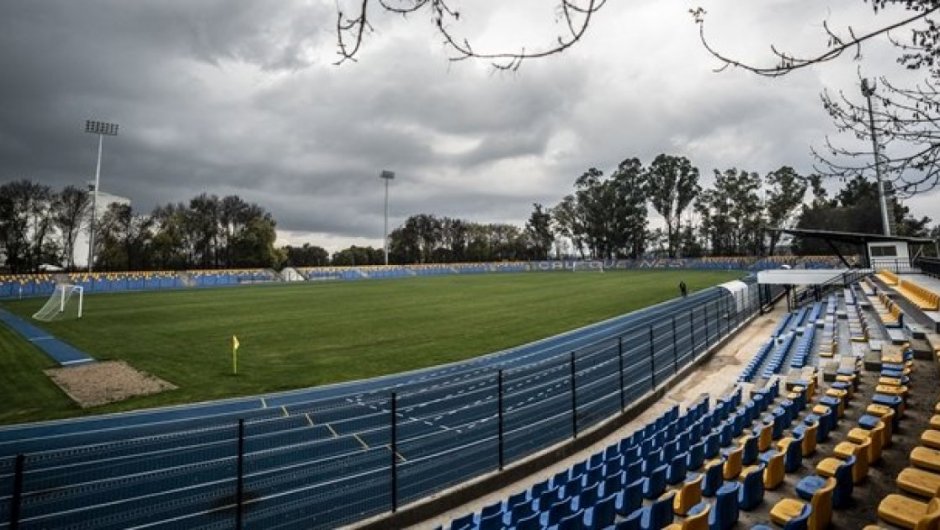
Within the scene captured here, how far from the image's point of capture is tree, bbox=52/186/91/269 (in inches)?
2975

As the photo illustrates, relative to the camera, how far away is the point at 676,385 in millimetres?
16500

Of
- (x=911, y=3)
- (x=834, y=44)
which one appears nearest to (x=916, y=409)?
(x=911, y=3)

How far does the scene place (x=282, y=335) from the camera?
25.8 meters

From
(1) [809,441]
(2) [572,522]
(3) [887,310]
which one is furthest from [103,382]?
(3) [887,310]

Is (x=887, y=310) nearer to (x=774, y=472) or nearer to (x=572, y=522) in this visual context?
(x=774, y=472)

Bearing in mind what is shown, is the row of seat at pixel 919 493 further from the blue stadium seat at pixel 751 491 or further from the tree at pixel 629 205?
the tree at pixel 629 205

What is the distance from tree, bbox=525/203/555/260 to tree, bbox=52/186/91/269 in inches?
3808

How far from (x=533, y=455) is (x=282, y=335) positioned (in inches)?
763

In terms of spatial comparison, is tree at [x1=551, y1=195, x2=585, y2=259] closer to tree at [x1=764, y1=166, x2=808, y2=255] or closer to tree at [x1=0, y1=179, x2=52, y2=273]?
tree at [x1=764, y1=166, x2=808, y2=255]

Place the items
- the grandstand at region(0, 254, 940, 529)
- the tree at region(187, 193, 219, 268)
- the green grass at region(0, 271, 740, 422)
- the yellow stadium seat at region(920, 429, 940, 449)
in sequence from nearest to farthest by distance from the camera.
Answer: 1. the grandstand at region(0, 254, 940, 529)
2. the yellow stadium seat at region(920, 429, 940, 449)
3. the green grass at region(0, 271, 740, 422)
4. the tree at region(187, 193, 219, 268)

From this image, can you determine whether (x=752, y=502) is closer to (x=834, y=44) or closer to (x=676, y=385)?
(x=834, y=44)

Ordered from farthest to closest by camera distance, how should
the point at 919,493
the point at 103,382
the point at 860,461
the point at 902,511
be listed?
the point at 103,382 → the point at 860,461 → the point at 919,493 → the point at 902,511

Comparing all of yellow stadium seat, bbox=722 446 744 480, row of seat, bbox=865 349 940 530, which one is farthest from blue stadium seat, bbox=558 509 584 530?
yellow stadium seat, bbox=722 446 744 480

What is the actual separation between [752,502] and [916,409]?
751cm
